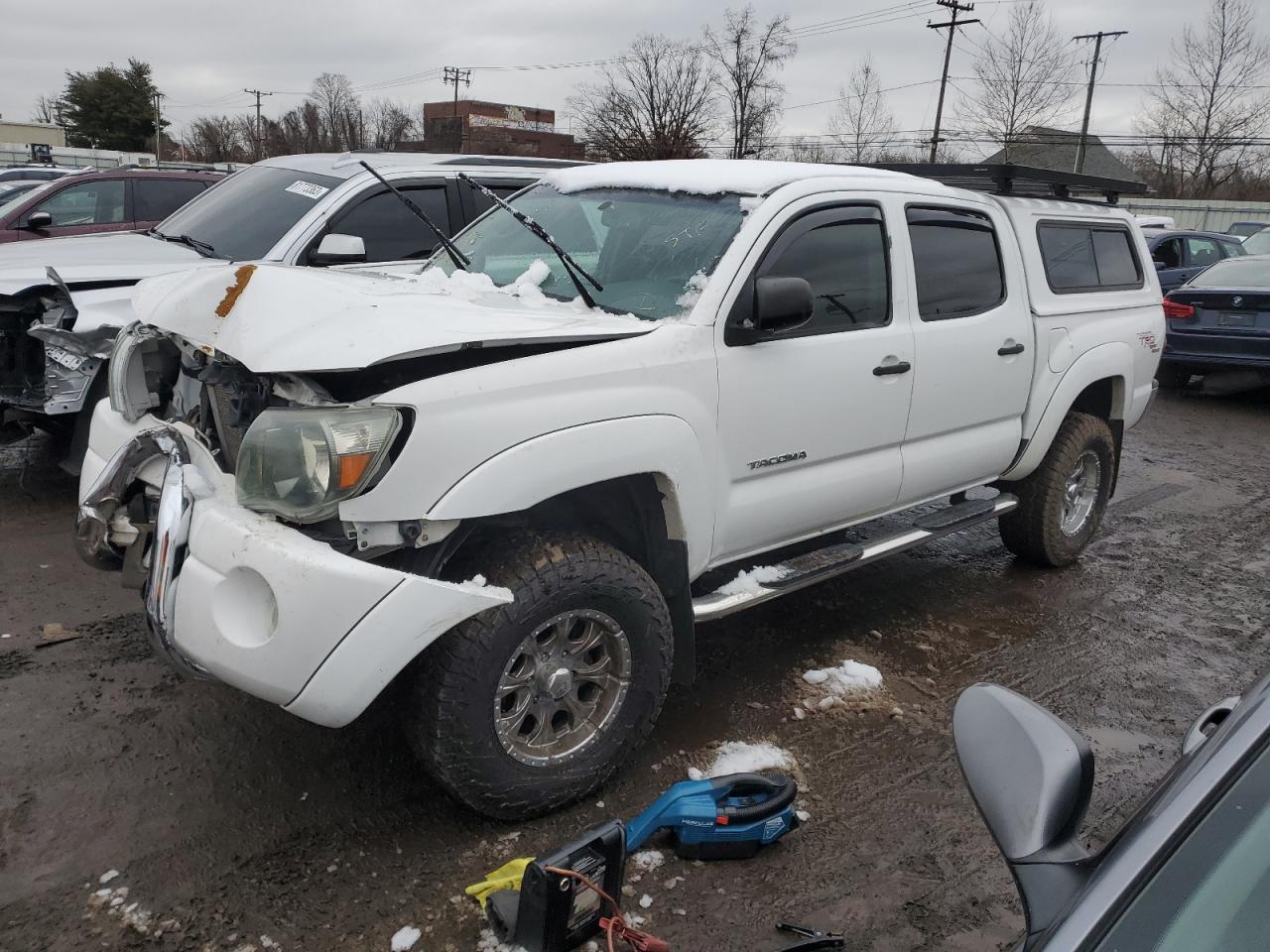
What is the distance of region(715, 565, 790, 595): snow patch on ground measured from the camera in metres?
3.64

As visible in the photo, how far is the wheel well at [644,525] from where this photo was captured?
3.20 meters

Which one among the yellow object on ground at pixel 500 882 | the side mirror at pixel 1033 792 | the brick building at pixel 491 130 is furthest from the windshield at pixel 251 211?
the brick building at pixel 491 130

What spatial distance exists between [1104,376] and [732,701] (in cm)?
288

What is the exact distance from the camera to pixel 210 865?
9.32 feet

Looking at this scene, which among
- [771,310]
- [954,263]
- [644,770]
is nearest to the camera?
[771,310]

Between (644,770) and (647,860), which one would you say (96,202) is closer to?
(644,770)

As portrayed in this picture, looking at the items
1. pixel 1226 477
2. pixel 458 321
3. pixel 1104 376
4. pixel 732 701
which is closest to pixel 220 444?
pixel 458 321

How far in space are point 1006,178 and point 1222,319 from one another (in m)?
7.39

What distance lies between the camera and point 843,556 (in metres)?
3.97

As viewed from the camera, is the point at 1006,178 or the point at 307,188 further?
the point at 307,188

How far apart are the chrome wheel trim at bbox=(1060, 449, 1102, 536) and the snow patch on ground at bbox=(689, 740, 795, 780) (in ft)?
8.96

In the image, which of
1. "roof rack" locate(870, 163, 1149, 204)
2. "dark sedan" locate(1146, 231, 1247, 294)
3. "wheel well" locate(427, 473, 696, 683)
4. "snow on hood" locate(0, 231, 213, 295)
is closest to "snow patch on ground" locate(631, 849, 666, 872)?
"wheel well" locate(427, 473, 696, 683)

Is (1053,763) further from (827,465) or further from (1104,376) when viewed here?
(1104,376)

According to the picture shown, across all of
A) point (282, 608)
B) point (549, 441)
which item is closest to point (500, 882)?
point (282, 608)
